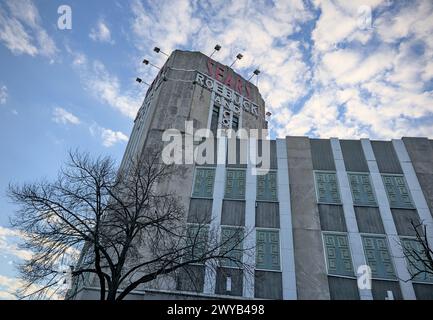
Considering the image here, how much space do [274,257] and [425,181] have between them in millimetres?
9971

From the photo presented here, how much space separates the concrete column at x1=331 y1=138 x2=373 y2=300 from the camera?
14.0 metres

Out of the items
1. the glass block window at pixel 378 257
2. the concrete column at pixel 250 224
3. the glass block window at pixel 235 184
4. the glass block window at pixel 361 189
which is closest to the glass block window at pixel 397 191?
the glass block window at pixel 361 189

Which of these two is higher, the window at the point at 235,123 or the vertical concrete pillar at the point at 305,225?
the window at the point at 235,123

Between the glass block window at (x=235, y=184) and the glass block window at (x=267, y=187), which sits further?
the glass block window at (x=235, y=184)

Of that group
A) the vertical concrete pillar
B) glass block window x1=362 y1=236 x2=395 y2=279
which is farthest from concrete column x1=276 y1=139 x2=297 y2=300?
glass block window x1=362 y1=236 x2=395 y2=279

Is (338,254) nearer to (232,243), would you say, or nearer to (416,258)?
(416,258)

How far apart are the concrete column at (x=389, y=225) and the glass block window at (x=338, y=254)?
83.2 inches

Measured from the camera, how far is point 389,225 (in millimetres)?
15062

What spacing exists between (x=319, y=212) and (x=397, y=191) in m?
4.73

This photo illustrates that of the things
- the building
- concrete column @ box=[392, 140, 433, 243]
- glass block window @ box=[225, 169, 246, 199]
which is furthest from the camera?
glass block window @ box=[225, 169, 246, 199]

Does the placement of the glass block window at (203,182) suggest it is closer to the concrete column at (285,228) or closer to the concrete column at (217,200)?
the concrete column at (217,200)

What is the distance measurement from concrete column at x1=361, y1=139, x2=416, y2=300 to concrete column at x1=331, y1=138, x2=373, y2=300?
57.0 inches

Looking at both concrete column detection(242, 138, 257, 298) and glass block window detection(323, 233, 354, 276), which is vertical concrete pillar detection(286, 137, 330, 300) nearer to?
glass block window detection(323, 233, 354, 276)

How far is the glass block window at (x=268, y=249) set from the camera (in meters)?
14.4
